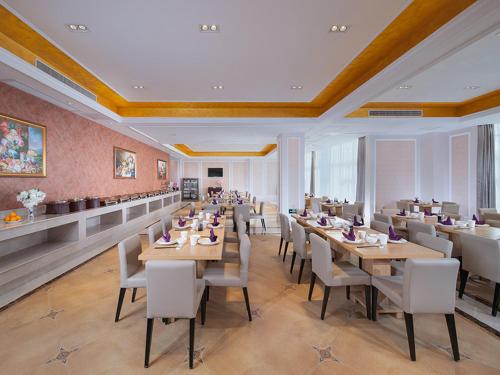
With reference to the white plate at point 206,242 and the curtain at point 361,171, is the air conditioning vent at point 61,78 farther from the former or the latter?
the curtain at point 361,171

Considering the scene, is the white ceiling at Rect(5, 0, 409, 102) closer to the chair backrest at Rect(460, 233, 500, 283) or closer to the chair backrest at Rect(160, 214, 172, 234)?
the chair backrest at Rect(160, 214, 172, 234)

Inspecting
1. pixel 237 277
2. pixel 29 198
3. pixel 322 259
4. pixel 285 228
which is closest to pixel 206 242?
pixel 237 277

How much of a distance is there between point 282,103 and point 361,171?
421 cm

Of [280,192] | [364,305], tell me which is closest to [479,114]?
[280,192]

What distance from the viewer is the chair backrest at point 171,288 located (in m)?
1.89

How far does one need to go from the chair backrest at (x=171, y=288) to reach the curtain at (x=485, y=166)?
24.4 feet

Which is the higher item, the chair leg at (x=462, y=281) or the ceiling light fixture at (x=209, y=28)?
the ceiling light fixture at (x=209, y=28)

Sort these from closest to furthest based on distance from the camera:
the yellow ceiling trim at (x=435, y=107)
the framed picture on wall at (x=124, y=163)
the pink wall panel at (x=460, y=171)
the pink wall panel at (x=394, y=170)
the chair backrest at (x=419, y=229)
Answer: the chair backrest at (x=419, y=229)
the yellow ceiling trim at (x=435, y=107)
the framed picture on wall at (x=124, y=163)
the pink wall panel at (x=460, y=171)
the pink wall panel at (x=394, y=170)

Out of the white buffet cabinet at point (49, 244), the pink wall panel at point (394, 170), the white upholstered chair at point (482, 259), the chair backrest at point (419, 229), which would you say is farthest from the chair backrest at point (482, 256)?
the white buffet cabinet at point (49, 244)

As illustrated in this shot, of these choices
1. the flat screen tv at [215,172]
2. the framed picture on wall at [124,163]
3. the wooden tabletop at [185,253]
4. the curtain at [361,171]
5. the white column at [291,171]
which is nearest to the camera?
the wooden tabletop at [185,253]

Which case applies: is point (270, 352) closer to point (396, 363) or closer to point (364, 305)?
point (396, 363)

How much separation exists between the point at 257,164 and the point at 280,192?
7.80 m

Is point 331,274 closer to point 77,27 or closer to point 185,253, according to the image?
point 185,253

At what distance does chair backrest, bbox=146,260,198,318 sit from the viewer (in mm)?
1892
